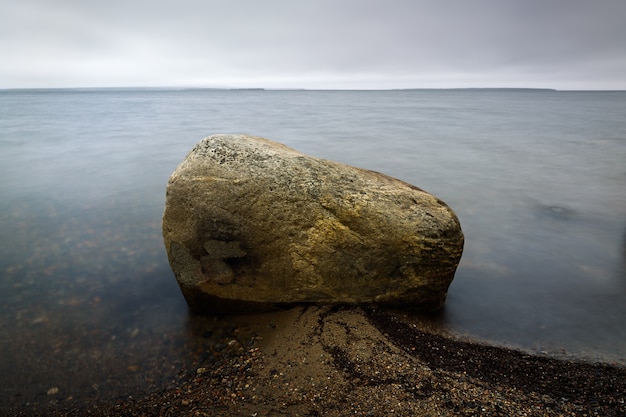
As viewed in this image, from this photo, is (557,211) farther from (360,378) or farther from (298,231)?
(360,378)

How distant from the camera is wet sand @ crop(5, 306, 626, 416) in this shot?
12.6 feet

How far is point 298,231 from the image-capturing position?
5160 millimetres

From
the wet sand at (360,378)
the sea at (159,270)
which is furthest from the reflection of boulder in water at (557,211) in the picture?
the wet sand at (360,378)

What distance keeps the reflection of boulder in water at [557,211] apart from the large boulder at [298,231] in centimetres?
660

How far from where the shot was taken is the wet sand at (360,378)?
12.6ft

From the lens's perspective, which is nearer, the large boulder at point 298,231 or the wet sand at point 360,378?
the wet sand at point 360,378

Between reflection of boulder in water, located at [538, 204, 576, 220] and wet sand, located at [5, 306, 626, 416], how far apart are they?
256 inches

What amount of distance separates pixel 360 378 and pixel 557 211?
353 inches

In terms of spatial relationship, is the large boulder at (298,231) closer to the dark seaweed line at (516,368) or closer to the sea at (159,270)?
the dark seaweed line at (516,368)

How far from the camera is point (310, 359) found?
15.0 feet

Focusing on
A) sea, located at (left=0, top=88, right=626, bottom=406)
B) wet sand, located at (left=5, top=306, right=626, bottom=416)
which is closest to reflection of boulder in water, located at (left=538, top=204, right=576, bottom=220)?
sea, located at (left=0, top=88, right=626, bottom=406)

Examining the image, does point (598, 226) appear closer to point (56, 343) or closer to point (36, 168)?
point (56, 343)

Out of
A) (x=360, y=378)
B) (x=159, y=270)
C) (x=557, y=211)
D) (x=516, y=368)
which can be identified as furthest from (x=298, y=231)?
(x=557, y=211)

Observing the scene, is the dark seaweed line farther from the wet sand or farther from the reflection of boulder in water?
the reflection of boulder in water
